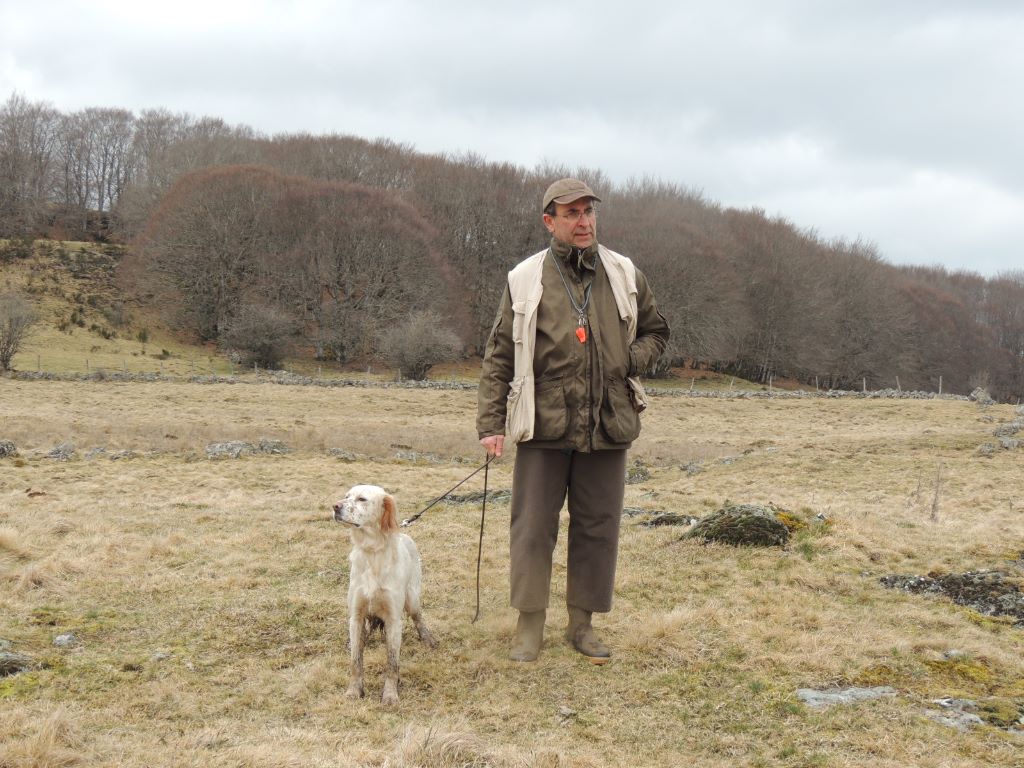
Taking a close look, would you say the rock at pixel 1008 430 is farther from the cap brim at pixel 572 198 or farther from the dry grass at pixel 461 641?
the cap brim at pixel 572 198

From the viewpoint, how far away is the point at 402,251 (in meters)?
50.9

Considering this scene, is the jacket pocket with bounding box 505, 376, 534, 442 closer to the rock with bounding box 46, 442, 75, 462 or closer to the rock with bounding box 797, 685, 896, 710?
the rock with bounding box 797, 685, 896, 710

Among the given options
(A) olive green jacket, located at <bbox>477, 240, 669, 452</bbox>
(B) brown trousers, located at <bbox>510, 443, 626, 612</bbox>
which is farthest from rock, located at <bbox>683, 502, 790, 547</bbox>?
(A) olive green jacket, located at <bbox>477, 240, 669, 452</bbox>

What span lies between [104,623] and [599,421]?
386 centimetres

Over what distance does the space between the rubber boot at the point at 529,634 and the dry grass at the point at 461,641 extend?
117mm

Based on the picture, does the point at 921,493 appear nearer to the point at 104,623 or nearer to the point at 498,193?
the point at 104,623

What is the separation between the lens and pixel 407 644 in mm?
5453

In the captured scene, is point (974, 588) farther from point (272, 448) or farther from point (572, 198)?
point (272, 448)

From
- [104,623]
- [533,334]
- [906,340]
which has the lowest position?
[104,623]

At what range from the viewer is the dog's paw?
4625 millimetres

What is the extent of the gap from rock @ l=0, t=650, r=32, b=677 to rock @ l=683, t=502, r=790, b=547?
Answer: 5672 millimetres

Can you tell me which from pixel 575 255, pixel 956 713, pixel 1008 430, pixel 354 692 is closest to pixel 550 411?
pixel 575 255

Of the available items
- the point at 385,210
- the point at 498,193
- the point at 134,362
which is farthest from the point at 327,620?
the point at 498,193

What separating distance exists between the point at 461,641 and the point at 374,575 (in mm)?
1103
